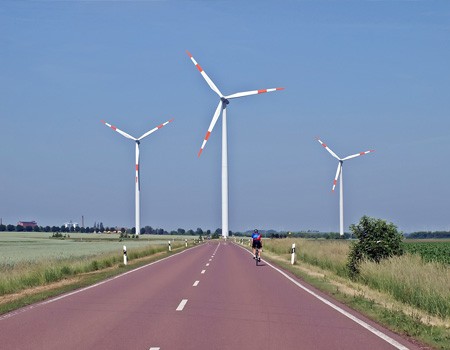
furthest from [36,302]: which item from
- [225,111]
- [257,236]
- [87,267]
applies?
[225,111]

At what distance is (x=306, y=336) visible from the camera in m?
10.6

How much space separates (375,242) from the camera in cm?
2517

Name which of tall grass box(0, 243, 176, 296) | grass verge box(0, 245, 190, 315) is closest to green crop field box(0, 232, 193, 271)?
tall grass box(0, 243, 176, 296)

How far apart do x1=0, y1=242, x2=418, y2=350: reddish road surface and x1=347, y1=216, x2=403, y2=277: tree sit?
22.0 feet

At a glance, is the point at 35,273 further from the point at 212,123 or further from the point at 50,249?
the point at 212,123

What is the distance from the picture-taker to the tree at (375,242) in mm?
25078

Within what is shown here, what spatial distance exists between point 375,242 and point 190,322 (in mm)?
14595

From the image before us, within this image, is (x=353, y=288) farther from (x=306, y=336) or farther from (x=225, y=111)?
(x=225, y=111)

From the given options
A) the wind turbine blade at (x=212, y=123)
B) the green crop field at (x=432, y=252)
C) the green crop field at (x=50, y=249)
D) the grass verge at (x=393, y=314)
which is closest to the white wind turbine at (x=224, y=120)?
the wind turbine blade at (x=212, y=123)

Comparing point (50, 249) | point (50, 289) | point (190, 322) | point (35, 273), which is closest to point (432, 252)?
point (35, 273)

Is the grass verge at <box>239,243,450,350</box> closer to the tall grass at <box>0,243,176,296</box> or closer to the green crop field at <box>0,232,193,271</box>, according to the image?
the tall grass at <box>0,243,176,296</box>

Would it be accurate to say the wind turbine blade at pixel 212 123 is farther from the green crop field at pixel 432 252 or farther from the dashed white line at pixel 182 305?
the dashed white line at pixel 182 305

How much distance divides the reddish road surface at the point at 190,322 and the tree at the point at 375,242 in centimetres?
672

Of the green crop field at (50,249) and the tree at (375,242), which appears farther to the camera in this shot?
the green crop field at (50,249)
